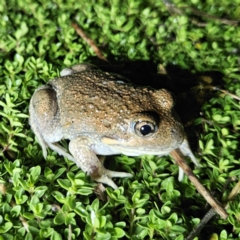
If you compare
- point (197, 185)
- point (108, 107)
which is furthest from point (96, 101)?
point (197, 185)

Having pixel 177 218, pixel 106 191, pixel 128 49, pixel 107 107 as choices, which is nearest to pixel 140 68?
pixel 128 49

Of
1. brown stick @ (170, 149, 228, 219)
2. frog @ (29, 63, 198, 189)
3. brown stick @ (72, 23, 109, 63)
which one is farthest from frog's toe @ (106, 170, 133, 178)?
brown stick @ (72, 23, 109, 63)

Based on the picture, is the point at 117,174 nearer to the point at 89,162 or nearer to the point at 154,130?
the point at 89,162

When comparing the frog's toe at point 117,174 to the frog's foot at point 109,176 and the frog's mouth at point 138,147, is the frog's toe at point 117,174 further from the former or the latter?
the frog's mouth at point 138,147

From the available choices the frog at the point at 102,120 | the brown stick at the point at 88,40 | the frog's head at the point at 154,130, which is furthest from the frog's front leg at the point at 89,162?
the brown stick at the point at 88,40

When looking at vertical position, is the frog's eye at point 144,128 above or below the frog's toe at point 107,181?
above

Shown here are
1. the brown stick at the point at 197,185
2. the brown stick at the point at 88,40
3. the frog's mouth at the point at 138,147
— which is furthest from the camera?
the brown stick at the point at 88,40

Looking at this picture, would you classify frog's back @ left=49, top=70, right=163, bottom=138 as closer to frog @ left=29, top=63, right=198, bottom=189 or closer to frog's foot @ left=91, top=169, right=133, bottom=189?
frog @ left=29, top=63, right=198, bottom=189
